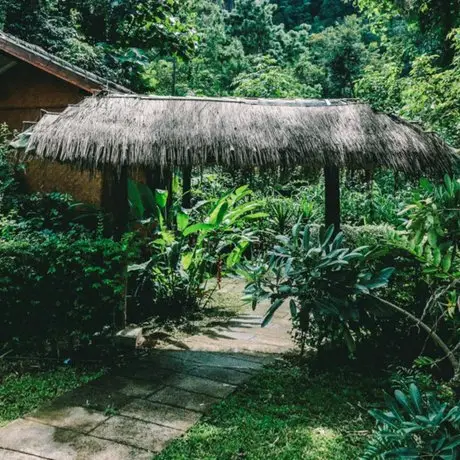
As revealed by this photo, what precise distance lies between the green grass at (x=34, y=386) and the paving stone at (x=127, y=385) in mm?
141

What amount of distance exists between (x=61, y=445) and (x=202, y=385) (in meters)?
1.45

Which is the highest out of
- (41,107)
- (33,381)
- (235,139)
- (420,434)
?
(41,107)

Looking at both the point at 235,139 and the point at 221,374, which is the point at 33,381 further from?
the point at 235,139

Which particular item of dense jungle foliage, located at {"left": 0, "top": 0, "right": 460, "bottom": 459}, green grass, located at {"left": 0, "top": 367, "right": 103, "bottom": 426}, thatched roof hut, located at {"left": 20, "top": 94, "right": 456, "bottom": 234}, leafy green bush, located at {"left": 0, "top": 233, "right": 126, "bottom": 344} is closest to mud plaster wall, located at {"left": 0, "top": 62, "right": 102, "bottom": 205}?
dense jungle foliage, located at {"left": 0, "top": 0, "right": 460, "bottom": 459}

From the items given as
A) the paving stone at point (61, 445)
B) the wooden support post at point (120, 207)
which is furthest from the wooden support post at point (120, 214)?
the paving stone at point (61, 445)

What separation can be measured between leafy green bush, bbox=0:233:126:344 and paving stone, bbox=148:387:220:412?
1.11 metres

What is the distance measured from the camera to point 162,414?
12.4 feet

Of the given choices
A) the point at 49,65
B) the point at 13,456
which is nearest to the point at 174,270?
the point at 13,456

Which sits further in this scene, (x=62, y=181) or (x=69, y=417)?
(x=62, y=181)

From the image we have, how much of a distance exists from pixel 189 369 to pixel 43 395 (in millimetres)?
1383

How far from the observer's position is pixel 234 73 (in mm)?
22109

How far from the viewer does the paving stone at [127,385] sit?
13.7 feet

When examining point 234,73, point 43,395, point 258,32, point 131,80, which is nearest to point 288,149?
point 43,395

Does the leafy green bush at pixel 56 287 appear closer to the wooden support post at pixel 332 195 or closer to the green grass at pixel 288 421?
the green grass at pixel 288 421
